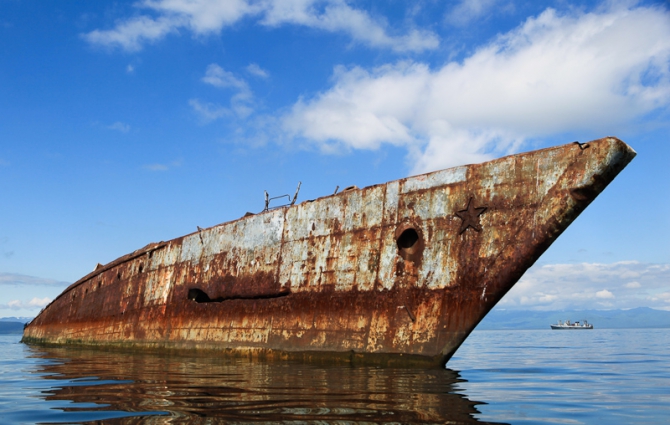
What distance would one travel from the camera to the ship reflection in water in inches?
152

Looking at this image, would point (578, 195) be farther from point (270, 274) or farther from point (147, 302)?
point (147, 302)

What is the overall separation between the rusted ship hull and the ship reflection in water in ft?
2.28

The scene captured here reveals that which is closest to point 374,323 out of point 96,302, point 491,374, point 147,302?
point 491,374

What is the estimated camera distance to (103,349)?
14.4 meters

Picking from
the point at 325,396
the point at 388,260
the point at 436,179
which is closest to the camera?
the point at 325,396

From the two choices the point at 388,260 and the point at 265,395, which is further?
the point at 388,260

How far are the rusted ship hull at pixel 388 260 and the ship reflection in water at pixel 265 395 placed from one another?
0.69 metres

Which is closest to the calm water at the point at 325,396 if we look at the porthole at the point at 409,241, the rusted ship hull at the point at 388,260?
the rusted ship hull at the point at 388,260

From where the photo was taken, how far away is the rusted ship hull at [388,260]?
22.5ft

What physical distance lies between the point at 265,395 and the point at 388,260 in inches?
141

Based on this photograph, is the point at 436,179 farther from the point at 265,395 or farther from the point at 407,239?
the point at 265,395

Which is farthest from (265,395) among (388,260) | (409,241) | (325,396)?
(409,241)

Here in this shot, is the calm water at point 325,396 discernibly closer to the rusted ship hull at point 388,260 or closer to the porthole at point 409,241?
the rusted ship hull at point 388,260

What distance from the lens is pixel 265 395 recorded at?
15.8 ft
